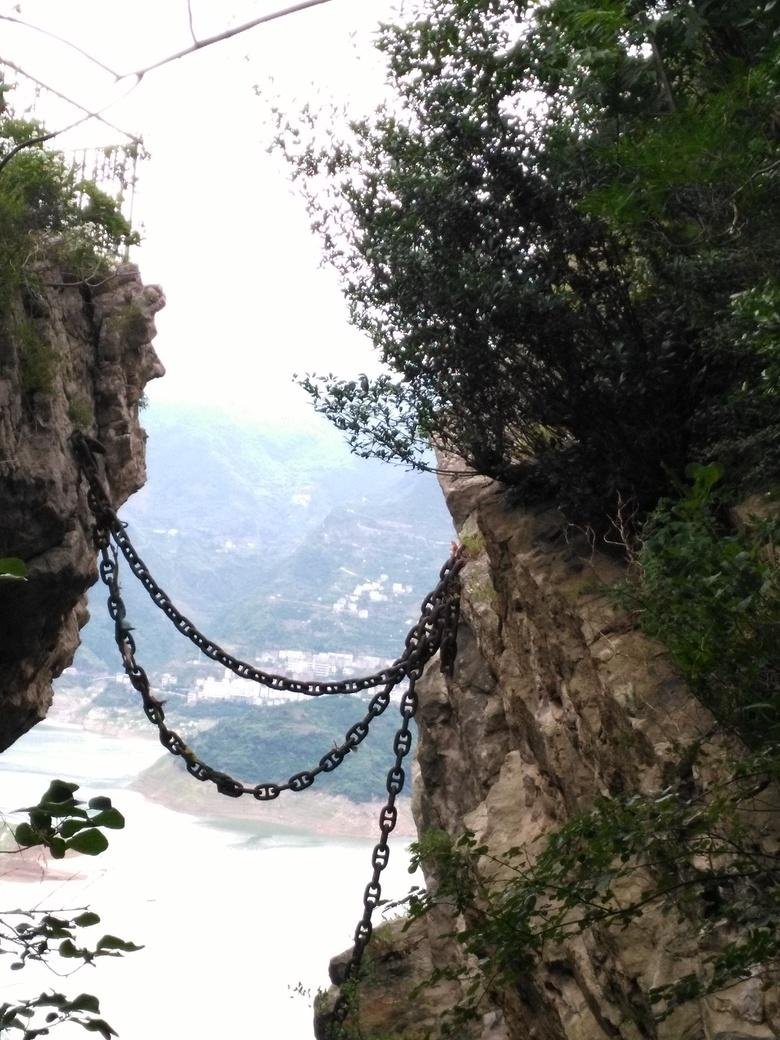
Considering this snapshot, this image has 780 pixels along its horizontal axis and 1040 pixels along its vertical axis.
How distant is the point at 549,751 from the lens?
4602 millimetres

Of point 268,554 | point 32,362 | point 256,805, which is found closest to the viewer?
point 32,362

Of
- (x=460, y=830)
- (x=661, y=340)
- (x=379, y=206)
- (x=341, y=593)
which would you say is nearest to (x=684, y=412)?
(x=661, y=340)

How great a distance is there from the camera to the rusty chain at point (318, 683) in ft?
17.1

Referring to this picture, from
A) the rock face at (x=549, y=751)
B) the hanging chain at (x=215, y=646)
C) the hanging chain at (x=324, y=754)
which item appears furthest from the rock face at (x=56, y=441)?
the rock face at (x=549, y=751)

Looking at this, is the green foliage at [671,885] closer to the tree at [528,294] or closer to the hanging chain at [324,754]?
the tree at [528,294]

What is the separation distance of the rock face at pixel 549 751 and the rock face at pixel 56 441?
6.83 feet

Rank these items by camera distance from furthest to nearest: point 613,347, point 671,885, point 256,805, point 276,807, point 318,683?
point 256,805
point 276,807
point 318,683
point 613,347
point 671,885

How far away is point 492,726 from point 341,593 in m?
14.9

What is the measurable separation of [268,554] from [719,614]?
24472mm

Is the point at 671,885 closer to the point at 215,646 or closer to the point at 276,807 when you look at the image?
the point at 215,646

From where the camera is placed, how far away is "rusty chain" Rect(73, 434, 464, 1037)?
17.1 feet

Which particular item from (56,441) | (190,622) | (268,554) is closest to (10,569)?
(56,441)

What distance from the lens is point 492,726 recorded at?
239 inches

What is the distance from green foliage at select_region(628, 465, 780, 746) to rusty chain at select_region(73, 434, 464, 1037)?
2224 mm
